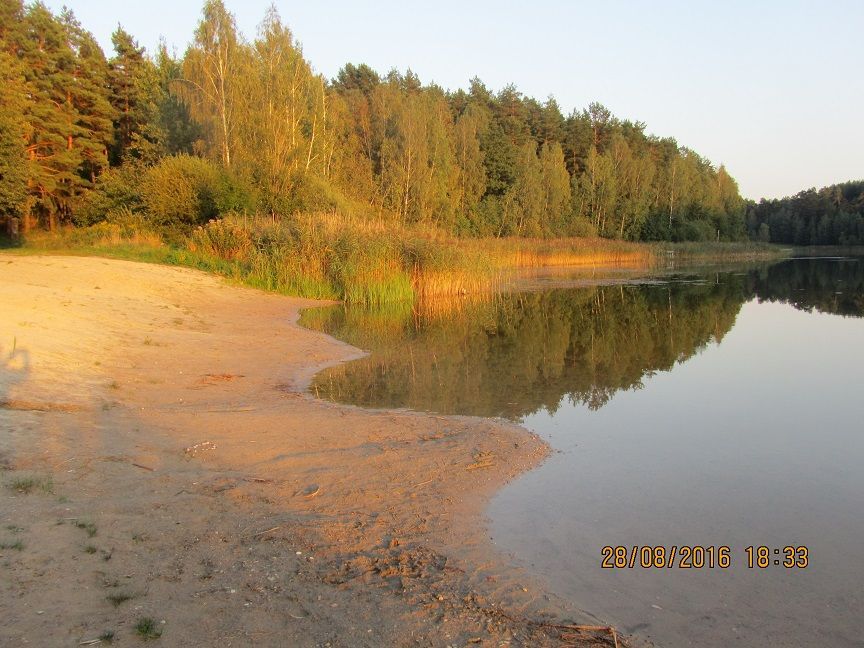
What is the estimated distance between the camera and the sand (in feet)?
11.1

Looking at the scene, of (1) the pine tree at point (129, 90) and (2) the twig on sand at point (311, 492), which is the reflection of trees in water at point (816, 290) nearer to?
(2) the twig on sand at point (311, 492)

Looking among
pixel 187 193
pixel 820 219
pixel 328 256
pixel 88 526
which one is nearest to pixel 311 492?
pixel 88 526

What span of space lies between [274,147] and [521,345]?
2157 cm

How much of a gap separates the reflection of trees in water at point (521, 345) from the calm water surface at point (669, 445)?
8cm

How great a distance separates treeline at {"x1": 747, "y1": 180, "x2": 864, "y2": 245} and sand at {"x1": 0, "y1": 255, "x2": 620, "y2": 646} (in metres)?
92.6

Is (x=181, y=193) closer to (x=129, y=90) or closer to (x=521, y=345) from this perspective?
(x=521, y=345)

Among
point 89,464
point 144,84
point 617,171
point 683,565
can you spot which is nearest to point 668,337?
point 683,565

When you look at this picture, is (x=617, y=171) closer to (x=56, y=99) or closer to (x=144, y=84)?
(x=144, y=84)

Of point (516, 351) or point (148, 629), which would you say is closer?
point (148, 629)

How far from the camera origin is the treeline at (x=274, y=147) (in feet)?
102

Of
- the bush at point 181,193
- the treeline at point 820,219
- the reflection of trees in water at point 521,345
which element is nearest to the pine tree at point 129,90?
the bush at point 181,193

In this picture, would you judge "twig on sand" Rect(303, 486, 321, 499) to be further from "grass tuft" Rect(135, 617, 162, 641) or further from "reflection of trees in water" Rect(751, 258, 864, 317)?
"reflection of trees in water" Rect(751, 258, 864, 317)

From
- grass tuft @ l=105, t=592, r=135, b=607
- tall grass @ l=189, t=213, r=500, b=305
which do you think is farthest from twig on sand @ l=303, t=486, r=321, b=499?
tall grass @ l=189, t=213, r=500, b=305

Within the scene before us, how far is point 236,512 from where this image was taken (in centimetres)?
480
